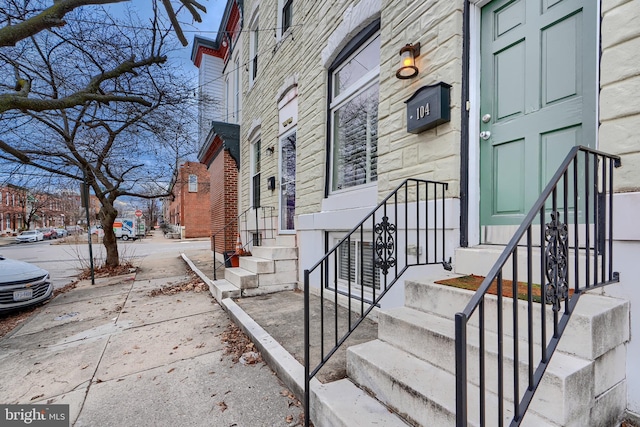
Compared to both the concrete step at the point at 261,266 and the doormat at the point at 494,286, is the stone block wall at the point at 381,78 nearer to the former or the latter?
the doormat at the point at 494,286

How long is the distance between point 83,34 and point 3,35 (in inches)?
71.4

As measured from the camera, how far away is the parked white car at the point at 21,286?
15.3ft

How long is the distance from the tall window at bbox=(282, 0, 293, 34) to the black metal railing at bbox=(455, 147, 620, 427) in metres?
5.89

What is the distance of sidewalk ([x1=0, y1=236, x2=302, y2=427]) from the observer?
87.1 inches

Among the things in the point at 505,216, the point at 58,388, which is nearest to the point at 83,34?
the point at 58,388

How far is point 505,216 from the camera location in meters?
2.47

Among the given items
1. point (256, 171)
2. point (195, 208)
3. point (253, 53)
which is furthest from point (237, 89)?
point (195, 208)

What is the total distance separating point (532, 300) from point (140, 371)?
3193 millimetres

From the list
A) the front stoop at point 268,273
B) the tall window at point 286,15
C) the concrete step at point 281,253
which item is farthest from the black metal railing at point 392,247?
the tall window at point 286,15

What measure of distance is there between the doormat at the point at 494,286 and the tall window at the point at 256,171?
5.72m

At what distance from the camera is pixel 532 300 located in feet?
4.90

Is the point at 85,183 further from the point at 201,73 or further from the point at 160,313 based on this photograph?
the point at 201,73

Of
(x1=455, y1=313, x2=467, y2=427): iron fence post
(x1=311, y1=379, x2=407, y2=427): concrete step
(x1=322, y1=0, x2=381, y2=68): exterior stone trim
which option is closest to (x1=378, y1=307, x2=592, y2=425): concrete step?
(x1=311, y1=379, x2=407, y2=427): concrete step

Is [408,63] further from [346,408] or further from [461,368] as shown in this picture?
[346,408]
